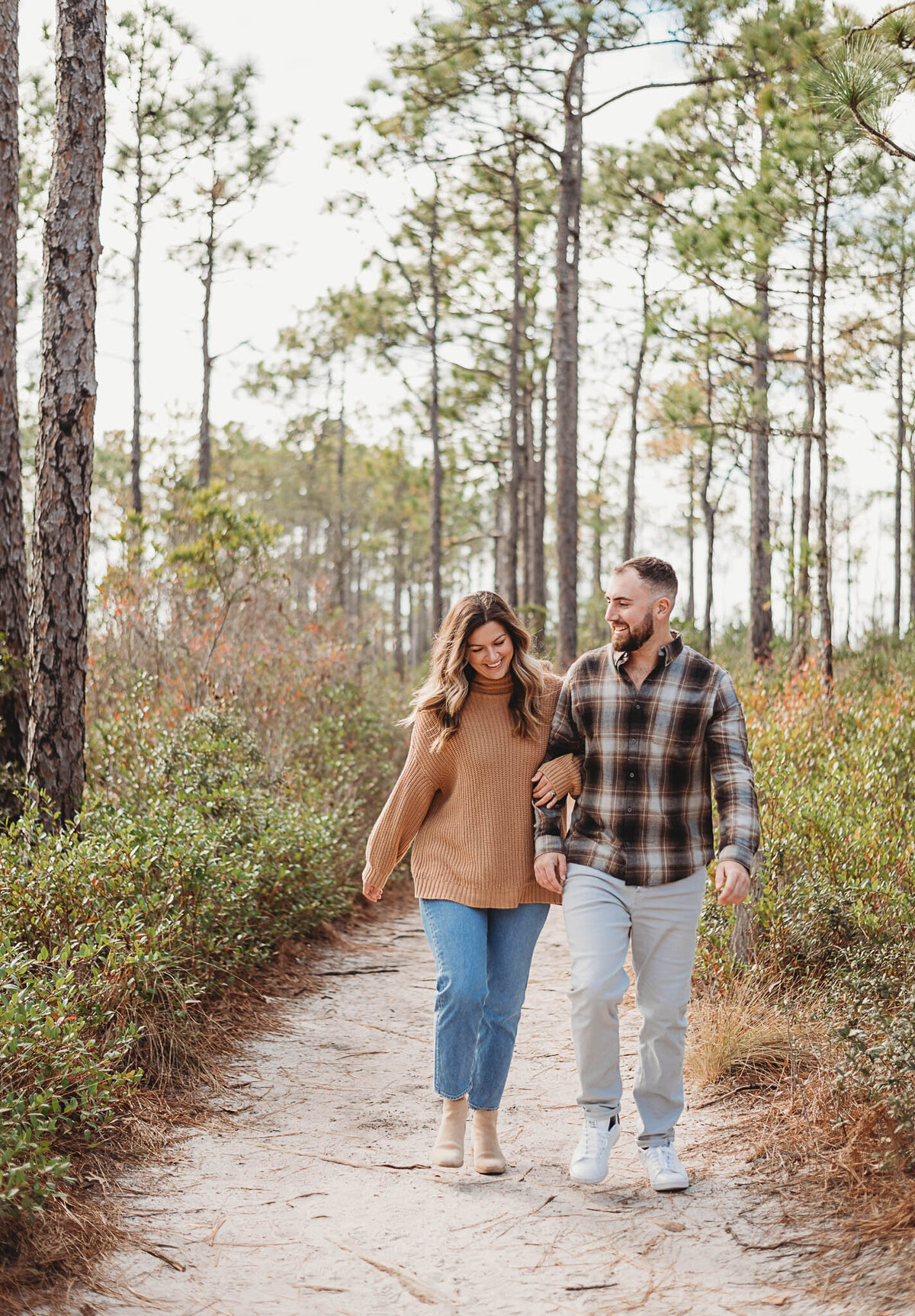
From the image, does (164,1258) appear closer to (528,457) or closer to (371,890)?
(371,890)

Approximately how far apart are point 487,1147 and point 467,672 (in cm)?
145

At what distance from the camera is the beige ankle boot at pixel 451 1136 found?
3.46m

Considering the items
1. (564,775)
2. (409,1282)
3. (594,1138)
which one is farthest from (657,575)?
(409,1282)

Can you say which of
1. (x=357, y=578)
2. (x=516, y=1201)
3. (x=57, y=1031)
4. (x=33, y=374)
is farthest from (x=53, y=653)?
(x=357, y=578)

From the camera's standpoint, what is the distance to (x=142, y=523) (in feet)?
35.3

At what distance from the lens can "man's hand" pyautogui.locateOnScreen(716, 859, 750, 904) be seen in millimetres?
3104

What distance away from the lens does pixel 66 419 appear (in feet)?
19.0

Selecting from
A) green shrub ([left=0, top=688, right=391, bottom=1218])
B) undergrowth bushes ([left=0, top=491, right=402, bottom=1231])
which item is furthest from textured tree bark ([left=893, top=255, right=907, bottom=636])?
green shrub ([left=0, top=688, right=391, bottom=1218])

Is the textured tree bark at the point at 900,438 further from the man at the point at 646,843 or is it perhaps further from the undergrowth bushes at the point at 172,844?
the man at the point at 646,843

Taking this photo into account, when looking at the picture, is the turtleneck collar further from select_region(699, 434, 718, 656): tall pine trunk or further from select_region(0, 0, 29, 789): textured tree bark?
select_region(699, 434, 718, 656): tall pine trunk

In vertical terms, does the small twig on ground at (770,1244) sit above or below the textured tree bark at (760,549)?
below

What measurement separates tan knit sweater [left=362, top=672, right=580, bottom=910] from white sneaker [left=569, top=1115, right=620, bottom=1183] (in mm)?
667

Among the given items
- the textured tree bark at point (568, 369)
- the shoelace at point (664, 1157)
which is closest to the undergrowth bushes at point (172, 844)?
the shoelace at point (664, 1157)

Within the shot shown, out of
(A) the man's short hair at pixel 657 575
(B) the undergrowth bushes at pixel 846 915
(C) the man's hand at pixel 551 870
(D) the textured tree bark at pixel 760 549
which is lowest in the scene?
(B) the undergrowth bushes at pixel 846 915
